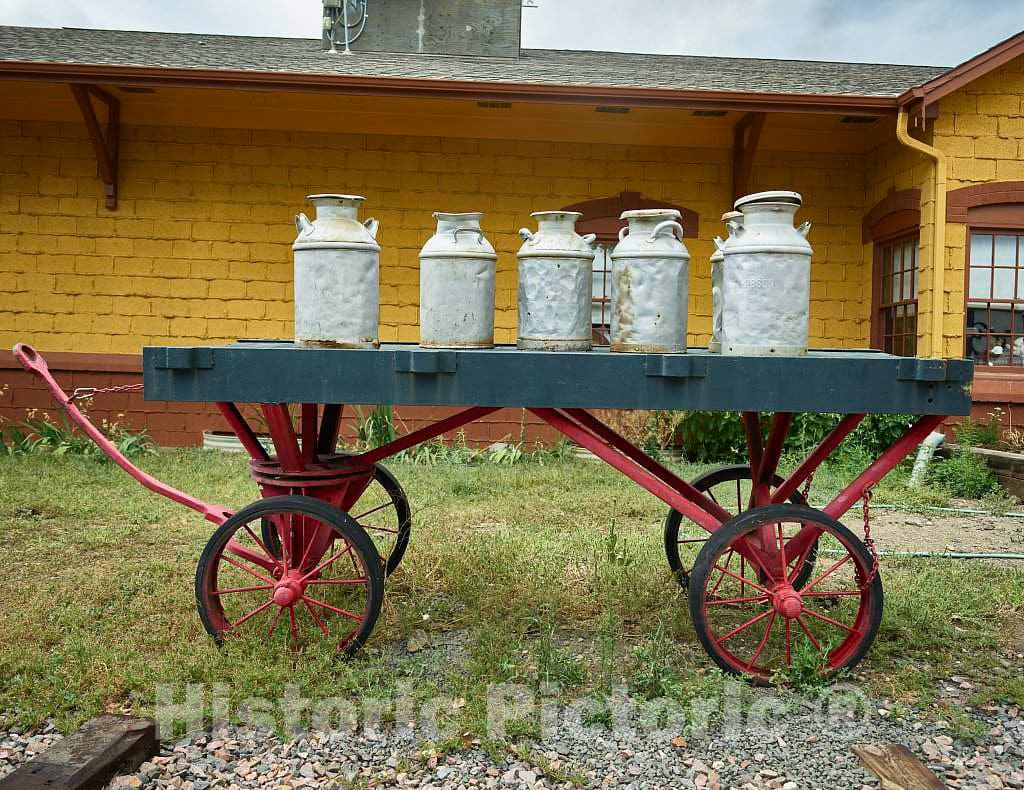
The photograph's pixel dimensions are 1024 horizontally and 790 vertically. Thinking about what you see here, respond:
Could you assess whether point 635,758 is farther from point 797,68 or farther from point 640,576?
point 797,68

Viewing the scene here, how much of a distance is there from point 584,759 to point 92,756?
143 cm

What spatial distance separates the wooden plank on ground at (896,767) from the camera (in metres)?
2.62

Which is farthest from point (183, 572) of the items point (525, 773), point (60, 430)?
point (60, 430)

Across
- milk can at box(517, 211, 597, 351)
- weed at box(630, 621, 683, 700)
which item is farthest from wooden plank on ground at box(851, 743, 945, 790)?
milk can at box(517, 211, 597, 351)

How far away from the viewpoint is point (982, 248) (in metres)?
9.02

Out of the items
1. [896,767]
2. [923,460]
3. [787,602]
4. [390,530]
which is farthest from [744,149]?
[896,767]

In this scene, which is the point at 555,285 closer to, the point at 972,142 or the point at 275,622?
the point at 275,622

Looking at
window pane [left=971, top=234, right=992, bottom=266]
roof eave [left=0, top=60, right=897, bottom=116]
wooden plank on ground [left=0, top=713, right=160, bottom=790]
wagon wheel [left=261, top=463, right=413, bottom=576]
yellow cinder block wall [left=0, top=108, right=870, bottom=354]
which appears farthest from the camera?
yellow cinder block wall [left=0, top=108, right=870, bottom=354]

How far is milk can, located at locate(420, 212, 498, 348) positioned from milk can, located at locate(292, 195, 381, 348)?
21cm

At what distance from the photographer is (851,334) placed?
1014 centimetres

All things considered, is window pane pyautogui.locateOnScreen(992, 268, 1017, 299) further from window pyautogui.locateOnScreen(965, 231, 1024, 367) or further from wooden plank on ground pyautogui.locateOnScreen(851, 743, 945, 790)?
wooden plank on ground pyautogui.locateOnScreen(851, 743, 945, 790)

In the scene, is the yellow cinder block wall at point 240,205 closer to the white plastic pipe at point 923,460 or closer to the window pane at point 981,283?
the window pane at point 981,283

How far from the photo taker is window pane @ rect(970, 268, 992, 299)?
9047 mm

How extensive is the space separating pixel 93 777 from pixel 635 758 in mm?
1563
